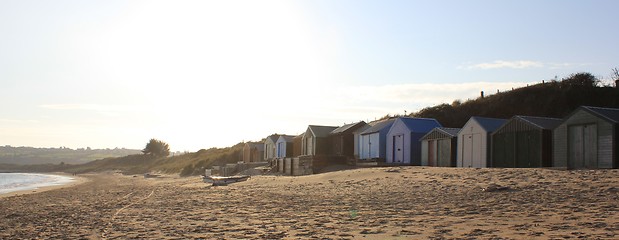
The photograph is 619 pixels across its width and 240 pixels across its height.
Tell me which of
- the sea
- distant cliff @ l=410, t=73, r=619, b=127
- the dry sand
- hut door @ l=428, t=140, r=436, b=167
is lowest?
the sea

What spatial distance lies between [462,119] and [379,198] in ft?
127

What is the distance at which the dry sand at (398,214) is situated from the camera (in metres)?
9.92

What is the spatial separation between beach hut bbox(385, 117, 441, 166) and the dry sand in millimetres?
13160

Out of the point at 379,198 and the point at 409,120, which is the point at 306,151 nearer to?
the point at 409,120

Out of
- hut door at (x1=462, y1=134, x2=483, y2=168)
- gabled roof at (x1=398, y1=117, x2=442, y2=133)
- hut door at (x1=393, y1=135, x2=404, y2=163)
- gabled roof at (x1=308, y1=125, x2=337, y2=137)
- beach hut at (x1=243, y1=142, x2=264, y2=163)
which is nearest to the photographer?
hut door at (x1=462, y1=134, x2=483, y2=168)

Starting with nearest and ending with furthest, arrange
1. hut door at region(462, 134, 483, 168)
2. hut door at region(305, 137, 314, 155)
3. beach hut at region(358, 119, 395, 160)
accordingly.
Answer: hut door at region(462, 134, 483, 168), beach hut at region(358, 119, 395, 160), hut door at region(305, 137, 314, 155)

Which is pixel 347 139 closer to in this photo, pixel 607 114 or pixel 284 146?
pixel 284 146

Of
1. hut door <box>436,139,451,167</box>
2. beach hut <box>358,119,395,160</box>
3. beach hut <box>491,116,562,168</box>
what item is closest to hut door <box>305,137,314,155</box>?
beach hut <box>358,119,395,160</box>

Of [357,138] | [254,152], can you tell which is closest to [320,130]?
[357,138]

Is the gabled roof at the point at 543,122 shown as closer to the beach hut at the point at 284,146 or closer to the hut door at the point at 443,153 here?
the hut door at the point at 443,153

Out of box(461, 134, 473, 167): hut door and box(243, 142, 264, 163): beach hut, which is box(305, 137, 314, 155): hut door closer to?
box(243, 142, 264, 163): beach hut

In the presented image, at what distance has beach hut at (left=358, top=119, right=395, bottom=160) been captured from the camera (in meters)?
38.0

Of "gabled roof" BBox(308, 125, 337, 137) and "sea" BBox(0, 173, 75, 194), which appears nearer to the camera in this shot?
"gabled roof" BBox(308, 125, 337, 137)

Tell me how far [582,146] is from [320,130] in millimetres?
26077
